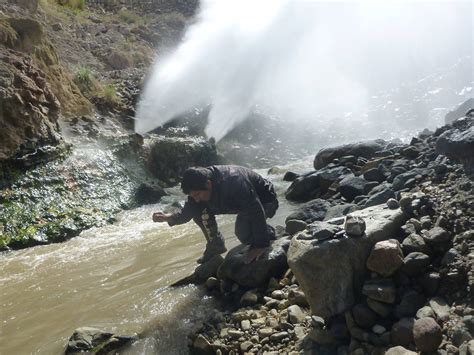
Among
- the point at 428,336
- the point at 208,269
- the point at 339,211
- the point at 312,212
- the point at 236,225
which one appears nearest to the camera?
the point at 428,336

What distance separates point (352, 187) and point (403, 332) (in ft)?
13.8

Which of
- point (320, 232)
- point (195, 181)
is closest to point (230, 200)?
point (195, 181)

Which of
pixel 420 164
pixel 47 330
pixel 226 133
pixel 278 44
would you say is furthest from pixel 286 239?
pixel 278 44

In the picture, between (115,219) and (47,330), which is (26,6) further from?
(47,330)

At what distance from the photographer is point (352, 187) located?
6.50 metres

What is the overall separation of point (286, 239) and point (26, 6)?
1360 centimetres

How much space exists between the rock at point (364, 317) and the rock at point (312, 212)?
272 centimetres

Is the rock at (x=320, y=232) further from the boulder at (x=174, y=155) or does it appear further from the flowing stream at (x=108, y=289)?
the boulder at (x=174, y=155)

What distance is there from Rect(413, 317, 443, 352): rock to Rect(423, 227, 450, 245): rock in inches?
27.4

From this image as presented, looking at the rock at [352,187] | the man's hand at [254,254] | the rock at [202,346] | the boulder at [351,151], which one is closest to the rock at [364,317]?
the rock at [202,346]

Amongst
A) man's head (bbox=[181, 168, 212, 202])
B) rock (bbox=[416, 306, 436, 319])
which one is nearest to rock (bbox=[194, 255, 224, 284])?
man's head (bbox=[181, 168, 212, 202])

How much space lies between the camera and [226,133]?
1466cm

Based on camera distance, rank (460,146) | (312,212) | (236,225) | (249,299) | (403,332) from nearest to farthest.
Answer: (403,332), (249,299), (460,146), (236,225), (312,212)

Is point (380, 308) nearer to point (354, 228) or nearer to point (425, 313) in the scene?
point (425, 313)
